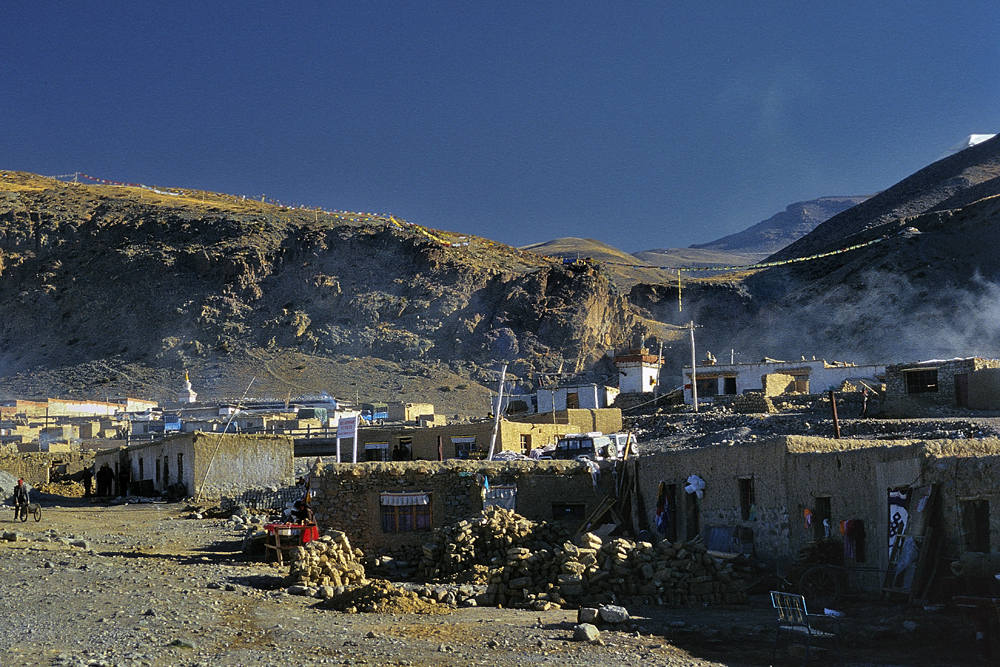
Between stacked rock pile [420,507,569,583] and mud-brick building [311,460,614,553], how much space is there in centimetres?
180

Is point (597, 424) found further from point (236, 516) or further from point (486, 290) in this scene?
point (486, 290)

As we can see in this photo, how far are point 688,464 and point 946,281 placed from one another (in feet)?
214

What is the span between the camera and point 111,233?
9219 centimetres

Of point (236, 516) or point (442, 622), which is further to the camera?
point (236, 516)

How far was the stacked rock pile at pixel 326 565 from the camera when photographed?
16797 millimetres

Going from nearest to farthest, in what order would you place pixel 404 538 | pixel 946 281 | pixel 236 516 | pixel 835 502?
1. pixel 835 502
2. pixel 404 538
3. pixel 236 516
4. pixel 946 281

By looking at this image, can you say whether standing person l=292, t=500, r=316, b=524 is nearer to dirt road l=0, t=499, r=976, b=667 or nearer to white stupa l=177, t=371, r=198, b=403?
dirt road l=0, t=499, r=976, b=667

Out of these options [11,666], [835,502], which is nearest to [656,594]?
[835,502]

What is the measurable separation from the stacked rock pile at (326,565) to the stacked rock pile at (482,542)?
129 centimetres

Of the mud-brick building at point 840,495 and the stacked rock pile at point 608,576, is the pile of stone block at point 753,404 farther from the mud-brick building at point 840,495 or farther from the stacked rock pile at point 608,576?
the stacked rock pile at point 608,576

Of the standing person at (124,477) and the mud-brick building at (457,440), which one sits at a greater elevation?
the mud-brick building at (457,440)

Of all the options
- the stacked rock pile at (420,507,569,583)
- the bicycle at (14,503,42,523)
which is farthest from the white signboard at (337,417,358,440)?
the bicycle at (14,503,42,523)

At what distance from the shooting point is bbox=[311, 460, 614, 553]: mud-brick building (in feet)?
67.0

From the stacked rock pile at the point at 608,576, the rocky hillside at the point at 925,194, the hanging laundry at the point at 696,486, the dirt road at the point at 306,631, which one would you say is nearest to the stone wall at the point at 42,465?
the dirt road at the point at 306,631
